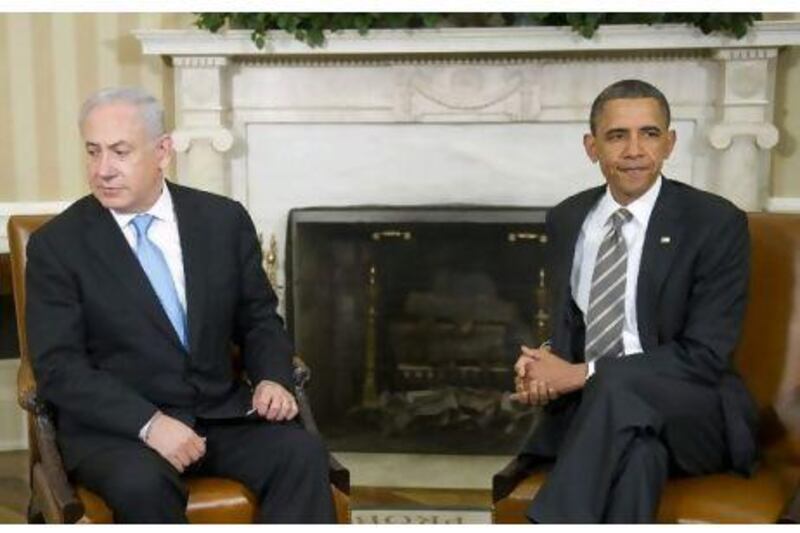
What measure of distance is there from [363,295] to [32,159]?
136cm

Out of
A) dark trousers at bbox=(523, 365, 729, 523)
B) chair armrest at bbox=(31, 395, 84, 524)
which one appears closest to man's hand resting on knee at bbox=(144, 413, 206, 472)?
chair armrest at bbox=(31, 395, 84, 524)

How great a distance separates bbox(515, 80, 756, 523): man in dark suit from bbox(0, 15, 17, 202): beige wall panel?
242 cm

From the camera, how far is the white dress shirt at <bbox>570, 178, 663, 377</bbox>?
2.36 m

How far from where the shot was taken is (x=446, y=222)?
158 inches

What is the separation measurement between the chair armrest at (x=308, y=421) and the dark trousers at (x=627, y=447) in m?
0.44

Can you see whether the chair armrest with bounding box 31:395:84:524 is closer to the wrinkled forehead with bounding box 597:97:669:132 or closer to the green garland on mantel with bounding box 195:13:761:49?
the wrinkled forehead with bounding box 597:97:669:132

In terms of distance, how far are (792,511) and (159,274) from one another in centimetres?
138

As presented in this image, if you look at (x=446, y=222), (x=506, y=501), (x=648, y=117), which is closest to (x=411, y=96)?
(x=446, y=222)

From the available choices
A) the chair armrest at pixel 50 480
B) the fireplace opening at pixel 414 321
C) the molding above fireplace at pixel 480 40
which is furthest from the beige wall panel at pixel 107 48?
the chair armrest at pixel 50 480

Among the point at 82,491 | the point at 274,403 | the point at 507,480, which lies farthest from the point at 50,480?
the point at 507,480

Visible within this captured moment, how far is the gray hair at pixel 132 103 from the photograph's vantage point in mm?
2258

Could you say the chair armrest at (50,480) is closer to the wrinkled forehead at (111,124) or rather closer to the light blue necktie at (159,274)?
the light blue necktie at (159,274)

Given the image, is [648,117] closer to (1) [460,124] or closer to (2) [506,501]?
(2) [506,501]

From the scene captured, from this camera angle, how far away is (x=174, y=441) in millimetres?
2137
